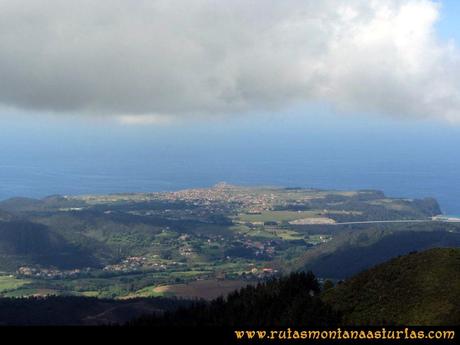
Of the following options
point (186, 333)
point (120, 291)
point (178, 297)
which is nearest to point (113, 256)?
point (120, 291)

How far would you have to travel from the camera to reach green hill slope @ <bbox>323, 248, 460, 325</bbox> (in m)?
42.2

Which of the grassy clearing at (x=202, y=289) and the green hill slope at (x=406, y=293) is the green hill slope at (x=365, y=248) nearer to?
the grassy clearing at (x=202, y=289)

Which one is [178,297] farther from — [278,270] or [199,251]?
[199,251]

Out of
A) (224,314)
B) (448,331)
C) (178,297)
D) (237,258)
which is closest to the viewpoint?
(448,331)

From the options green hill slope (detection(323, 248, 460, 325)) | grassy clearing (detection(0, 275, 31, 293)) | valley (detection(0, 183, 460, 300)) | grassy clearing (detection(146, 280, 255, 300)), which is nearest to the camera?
green hill slope (detection(323, 248, 460, 325))

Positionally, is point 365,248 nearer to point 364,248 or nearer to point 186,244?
point 364,248

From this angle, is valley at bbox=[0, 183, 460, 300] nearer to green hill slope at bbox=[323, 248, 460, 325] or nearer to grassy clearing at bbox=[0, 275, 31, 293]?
grassy clearing at bbox=[0, 275, 31, 293]

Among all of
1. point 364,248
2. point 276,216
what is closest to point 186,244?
point 364,248

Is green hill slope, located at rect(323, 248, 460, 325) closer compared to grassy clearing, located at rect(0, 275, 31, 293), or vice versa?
green hill slope, located at rect(323, 248, 460, 325)

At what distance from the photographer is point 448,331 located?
3089 cm

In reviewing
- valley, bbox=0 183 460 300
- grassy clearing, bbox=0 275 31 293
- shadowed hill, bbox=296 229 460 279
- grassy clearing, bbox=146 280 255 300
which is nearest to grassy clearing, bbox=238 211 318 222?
valley, bbox=0 183 460 300

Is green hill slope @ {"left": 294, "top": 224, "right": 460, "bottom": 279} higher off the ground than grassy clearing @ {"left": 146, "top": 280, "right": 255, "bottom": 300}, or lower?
higher

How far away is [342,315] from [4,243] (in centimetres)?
10905

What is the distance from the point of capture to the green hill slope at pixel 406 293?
4216 cm
